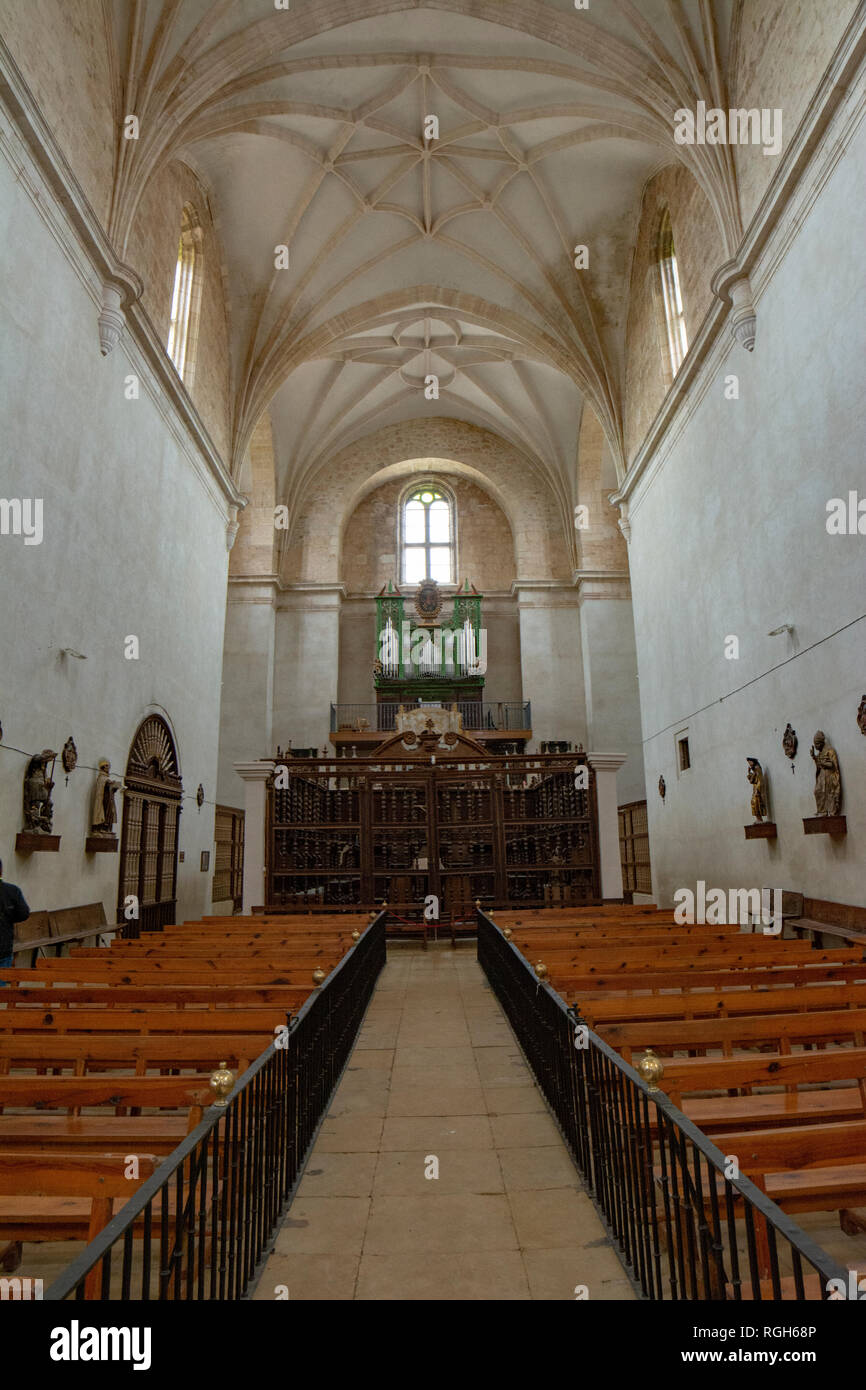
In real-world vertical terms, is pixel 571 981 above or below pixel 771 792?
below

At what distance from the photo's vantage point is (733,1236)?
1.88m

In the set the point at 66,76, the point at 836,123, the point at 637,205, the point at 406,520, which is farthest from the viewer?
the point at 406,520

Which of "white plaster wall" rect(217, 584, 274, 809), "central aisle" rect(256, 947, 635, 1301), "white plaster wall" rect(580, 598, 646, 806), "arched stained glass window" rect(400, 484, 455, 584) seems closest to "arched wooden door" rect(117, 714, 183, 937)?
"central aisle" rect(256, 947, 635, 1301)

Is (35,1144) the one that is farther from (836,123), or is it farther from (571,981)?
(836,123)

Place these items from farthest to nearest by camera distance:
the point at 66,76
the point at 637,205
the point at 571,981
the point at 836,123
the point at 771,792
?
the point at 637,205 < the point at 771,792 < the point at 66,76 < the point at 836,123 < the point at 571,981

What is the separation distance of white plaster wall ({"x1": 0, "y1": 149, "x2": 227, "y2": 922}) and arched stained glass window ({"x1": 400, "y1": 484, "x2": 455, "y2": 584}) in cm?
1188

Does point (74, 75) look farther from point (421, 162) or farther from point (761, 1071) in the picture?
point (761, 1071)

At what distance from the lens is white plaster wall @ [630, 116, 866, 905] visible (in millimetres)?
7570

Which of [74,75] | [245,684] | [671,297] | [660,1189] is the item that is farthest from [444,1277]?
[245,684]

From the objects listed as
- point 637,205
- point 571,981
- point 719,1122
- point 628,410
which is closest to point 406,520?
point 628,410

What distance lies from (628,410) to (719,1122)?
49.6 ft

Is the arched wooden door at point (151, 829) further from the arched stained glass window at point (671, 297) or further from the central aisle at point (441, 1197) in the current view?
the arched stained glass window at point (671, 297)

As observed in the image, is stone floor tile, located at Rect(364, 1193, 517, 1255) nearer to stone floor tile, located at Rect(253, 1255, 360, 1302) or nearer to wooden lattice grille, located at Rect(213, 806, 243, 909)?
stone floor tile, located at Rect(253, 1255, 360, 1302)
